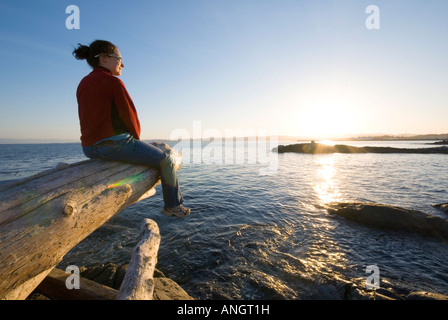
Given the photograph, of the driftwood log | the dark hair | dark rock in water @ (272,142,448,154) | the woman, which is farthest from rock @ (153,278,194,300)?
dark rock in water @ (272,142,448,154)

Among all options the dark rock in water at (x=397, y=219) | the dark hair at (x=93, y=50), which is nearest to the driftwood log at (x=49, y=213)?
the dark hair at (x=93, y=50)

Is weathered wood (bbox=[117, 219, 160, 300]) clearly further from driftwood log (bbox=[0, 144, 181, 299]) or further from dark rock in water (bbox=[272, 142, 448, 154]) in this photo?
dark rock in water (bbox=[272, 142, 448, 154])

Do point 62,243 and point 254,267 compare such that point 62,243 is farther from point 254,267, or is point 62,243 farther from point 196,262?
point 254,267

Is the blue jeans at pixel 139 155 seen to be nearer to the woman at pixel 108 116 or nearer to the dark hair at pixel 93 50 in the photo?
the woman at pixel 108 116

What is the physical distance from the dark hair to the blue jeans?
1.41 meters

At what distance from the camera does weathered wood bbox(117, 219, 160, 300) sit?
234cm

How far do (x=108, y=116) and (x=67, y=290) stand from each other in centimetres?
320

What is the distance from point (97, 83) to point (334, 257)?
761 cm

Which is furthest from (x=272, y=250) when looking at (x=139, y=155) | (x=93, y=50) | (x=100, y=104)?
(x=93, y=50)

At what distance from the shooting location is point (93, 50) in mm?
3123

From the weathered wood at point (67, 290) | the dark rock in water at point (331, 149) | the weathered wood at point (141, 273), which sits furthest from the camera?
the dark rock in water at point (331, 149)

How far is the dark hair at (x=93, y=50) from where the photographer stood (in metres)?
3.13

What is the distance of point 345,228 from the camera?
314 inches

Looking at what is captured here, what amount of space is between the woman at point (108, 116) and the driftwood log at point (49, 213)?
34 cm
